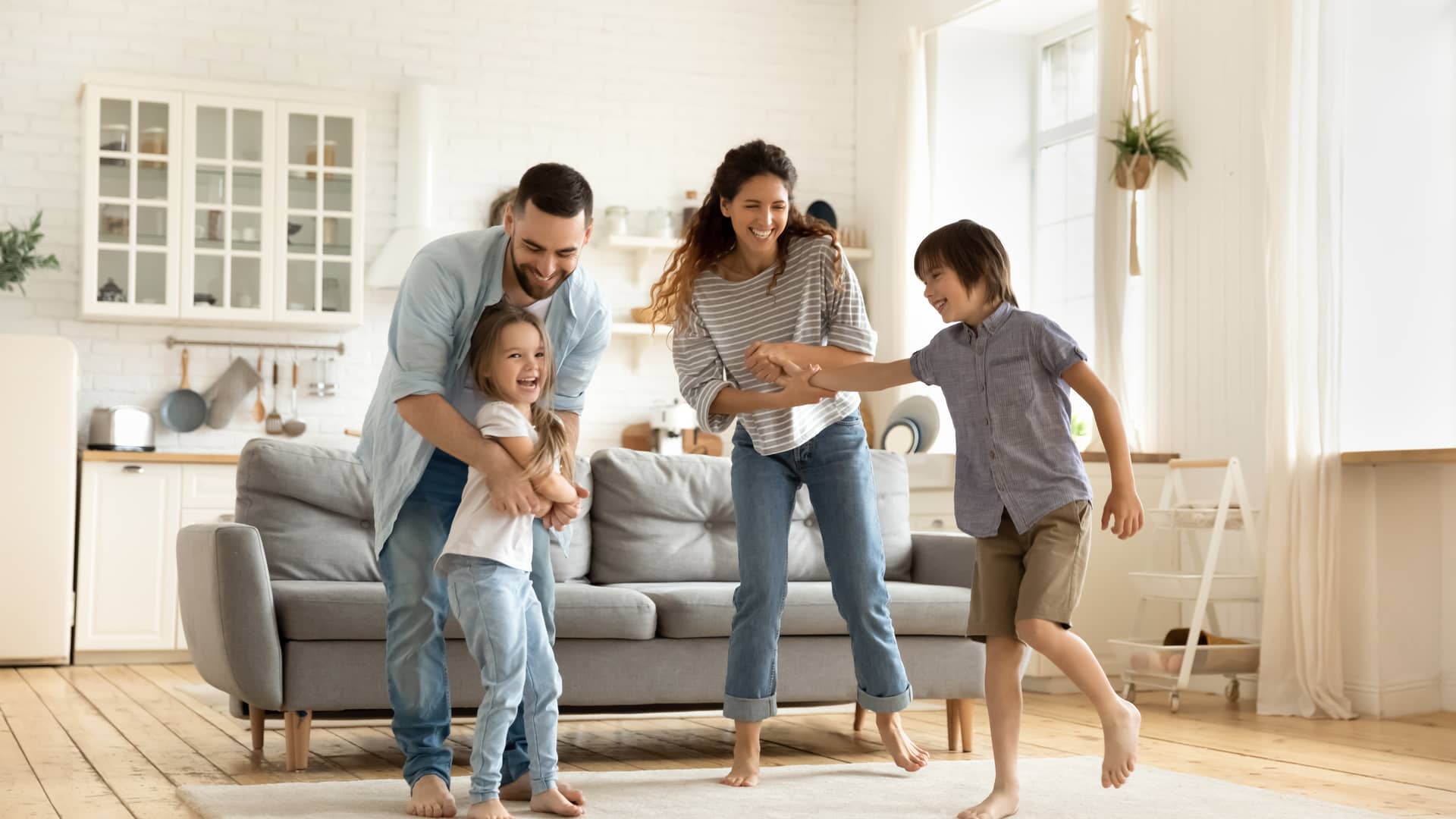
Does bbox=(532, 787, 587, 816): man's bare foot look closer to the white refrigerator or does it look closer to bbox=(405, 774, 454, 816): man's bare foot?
bbox=(405, 774, 454, 816): man's bare foot

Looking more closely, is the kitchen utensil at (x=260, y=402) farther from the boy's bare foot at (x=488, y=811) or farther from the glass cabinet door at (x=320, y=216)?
the boy's bare foot at (x=488, y=811)

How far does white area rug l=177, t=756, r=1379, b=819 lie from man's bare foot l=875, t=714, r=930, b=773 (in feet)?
0.11

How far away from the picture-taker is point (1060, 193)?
650 centimetres

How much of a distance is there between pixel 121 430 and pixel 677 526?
315cm

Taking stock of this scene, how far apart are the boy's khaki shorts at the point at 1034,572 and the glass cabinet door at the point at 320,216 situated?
4376 mm


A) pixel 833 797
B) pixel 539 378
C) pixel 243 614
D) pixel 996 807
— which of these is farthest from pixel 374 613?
pixel 996 807

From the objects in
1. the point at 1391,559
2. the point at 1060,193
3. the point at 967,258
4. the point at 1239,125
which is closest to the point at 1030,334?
the point at 967,258

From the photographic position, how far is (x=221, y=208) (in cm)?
617

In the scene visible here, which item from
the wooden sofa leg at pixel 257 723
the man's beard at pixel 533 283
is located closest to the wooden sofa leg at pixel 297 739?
the wooden sofa leg at pixel 257 723

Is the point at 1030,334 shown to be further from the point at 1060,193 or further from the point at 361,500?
the point at 1060,193

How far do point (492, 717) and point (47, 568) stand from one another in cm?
395

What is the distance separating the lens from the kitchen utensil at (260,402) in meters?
6.37

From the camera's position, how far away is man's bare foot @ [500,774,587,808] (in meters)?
2.55

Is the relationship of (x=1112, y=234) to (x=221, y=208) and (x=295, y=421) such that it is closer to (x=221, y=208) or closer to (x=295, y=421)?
(x=295, y=421)
